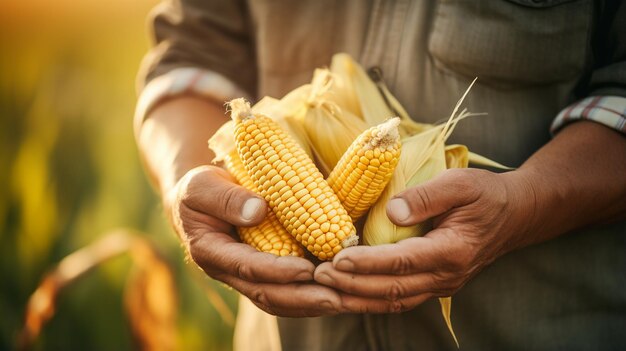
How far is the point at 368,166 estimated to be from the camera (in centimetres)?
79

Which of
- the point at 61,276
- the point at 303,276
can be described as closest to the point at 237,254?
the point at 303,276

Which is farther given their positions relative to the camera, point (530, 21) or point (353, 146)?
point (530, 21)

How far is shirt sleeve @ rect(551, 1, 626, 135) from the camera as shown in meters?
0.93

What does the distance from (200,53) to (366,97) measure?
20.3 inches

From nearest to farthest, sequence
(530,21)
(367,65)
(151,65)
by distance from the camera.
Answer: (530,21) → (367,65) → (151,65)

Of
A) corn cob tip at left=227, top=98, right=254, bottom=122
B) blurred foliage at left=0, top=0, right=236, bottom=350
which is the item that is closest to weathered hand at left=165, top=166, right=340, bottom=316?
corn cob tip at left=227, top=98, right=254, bottom=122

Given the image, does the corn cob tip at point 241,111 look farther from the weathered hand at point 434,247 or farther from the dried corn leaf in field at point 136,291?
the dried corn leaf in field at point 136,291

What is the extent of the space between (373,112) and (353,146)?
0.20 meters

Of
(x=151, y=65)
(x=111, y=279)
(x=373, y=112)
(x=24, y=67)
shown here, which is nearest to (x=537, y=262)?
(x=373, y=112)

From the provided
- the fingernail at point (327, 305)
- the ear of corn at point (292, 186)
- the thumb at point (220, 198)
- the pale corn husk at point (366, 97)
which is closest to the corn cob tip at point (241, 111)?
the ear of corn at point (292, 186)

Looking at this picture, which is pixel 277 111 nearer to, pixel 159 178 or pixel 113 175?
pixel 159 178

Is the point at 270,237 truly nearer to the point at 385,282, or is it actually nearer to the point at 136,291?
the point at 385,282

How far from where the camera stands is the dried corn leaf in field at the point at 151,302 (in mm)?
1845

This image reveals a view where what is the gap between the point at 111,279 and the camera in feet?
6.28
